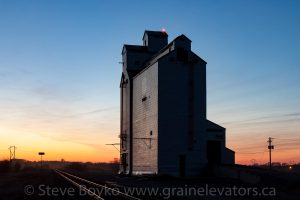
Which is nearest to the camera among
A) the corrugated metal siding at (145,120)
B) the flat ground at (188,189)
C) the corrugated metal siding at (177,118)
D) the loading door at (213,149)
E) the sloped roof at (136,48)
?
the flat ground at (188,189)

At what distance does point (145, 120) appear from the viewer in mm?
52312

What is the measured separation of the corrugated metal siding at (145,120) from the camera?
48.8 m

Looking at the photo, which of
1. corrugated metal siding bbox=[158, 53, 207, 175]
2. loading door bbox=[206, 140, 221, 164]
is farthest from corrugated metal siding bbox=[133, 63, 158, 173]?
loading door bbox=[206, 140, 221, 164]

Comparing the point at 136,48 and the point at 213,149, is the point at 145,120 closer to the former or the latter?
the point at 213,149

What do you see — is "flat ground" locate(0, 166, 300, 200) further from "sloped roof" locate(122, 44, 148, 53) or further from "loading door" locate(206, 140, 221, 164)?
"sloped roof" locate(122, 44, 148, 53)

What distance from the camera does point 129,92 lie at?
59844 millimetres

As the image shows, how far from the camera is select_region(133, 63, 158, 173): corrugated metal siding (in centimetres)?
4881

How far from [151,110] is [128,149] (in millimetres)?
11694

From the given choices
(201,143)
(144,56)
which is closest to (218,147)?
(201,143)

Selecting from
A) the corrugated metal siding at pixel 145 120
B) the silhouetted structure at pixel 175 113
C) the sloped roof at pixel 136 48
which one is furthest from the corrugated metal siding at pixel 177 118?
the sloped roof at pixel 136 48

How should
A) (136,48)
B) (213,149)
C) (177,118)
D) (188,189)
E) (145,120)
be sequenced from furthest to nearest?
(136,48) → (213,149) → (145,120) → (177,118) → (188,189)

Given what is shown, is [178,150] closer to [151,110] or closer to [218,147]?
[151,110]

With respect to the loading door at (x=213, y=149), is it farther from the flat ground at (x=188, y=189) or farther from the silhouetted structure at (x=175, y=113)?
the flat ground at (x=188, y=189)

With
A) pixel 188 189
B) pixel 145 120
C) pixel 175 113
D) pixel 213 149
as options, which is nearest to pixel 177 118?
pixel 175 113
